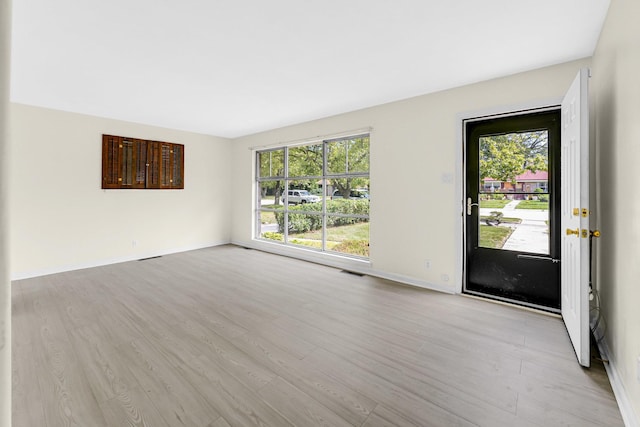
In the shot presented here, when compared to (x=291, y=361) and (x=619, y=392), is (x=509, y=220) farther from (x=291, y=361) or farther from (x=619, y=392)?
(x=291, y=361)

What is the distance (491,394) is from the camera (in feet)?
6.00

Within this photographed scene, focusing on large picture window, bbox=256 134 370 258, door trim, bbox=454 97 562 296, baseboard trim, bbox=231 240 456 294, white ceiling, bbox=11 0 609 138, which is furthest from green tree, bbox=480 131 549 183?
large picture window, bbox=256 134 370 258

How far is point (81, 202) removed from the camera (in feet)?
15.2

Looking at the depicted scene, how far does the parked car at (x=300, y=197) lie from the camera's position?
5.57m

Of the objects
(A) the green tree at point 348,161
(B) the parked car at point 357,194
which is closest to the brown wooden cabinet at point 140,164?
(A) the green tree at point 348,161

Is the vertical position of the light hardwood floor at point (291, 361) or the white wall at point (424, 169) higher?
the white wall at point (424, 169)

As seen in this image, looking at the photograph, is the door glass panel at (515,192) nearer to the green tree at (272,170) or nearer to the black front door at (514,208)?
the black front door at (514,208)

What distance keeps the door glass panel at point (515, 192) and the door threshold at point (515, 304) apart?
22.2 inches

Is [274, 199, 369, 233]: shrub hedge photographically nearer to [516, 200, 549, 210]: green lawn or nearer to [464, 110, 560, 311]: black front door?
[464, 110, 560, 311]: black front door

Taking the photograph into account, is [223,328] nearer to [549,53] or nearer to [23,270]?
[23,270]

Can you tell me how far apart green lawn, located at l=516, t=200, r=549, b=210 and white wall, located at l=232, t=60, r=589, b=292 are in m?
0.60

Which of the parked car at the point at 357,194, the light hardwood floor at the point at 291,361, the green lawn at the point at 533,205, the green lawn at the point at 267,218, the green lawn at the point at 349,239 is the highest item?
the parked car at the point at 357,194

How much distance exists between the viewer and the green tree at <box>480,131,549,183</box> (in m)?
3.07

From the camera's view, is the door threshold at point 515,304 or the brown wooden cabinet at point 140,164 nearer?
the door threshold at point 515,304
